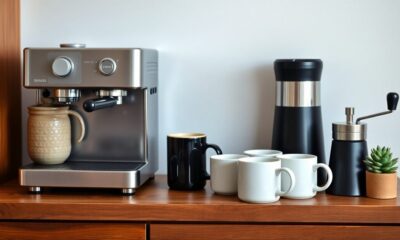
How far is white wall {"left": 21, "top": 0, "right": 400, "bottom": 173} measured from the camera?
5.07 ft

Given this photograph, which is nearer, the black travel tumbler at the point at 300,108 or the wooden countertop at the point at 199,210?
the wooden countertop at the point at 199,210

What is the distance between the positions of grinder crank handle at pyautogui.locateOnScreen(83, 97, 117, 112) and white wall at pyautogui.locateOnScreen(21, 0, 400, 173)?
28cm

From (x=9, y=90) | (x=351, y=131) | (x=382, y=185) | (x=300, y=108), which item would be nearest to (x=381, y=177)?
(x=382, y=185)

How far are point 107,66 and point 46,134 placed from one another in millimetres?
220

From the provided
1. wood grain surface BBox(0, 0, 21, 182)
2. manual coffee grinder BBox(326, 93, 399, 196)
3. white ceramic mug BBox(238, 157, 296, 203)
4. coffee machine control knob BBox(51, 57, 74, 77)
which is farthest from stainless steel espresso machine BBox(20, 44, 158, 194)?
manual coffee grinder BBox(326, 93, 399, 196)

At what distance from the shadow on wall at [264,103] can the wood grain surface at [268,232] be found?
40 centimetres

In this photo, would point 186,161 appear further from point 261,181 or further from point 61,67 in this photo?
point 61,67

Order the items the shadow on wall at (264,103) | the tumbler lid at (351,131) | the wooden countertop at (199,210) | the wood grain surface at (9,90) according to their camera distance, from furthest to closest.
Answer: the shadow on wall at (264,103) < the wood grain surface at (9,90) < the tumbler lid at (351,131) < the wooden countertop at (199,210)

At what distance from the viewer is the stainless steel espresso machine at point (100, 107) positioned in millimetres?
1299

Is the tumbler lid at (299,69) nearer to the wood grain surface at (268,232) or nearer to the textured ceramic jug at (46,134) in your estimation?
the wood grain surface at (268,232)

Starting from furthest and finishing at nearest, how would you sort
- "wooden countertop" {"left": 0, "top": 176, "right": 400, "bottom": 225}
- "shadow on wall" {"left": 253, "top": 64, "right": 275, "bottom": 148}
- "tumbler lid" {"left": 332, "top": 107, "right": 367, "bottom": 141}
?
"shadow on wall" {"left": 253, "top": 64, "right": 275, "bottom": 148} → "tumbler lid" {"left": 332, "top": 107, "right": 367, "bottom": 141} → "wooden countertop" {"left": 0, "top": 176, "right": 400, "bottom": 225}

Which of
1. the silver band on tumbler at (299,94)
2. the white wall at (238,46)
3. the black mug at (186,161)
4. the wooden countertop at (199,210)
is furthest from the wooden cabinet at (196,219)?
the white wall at (238,46)

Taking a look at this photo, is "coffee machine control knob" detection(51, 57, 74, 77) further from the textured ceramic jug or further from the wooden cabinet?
the wooden cabinet

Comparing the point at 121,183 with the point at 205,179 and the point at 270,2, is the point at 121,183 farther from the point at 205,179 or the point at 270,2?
the point at 270,2
